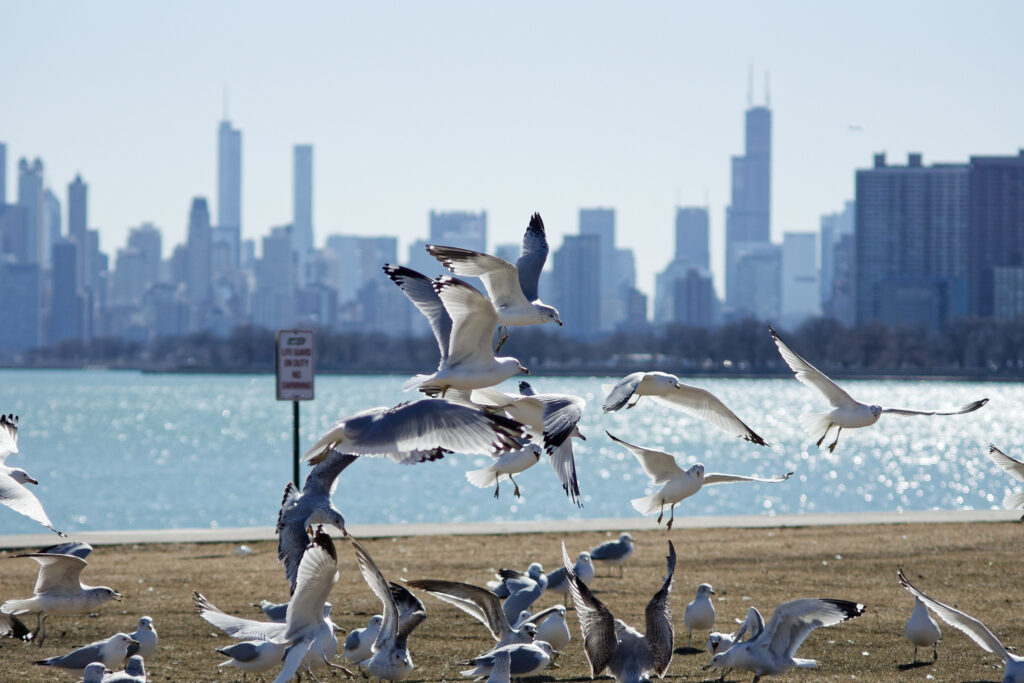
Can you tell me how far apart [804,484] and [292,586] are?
46.9 meters

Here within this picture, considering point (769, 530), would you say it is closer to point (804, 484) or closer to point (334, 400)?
point (804, 484)

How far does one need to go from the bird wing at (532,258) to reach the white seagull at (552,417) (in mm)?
611

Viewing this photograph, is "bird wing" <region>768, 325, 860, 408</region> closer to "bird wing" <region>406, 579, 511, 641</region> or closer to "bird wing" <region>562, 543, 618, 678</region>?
"bird wing" <region>562, 543, 618, 678</region>

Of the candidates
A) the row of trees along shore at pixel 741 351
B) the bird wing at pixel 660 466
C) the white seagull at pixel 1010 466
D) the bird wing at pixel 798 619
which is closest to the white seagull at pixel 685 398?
the bird wing at pixel 660 466

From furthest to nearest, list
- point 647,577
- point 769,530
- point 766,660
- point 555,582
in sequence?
point 769,530
point 647,577
point 555,582
point 766,660

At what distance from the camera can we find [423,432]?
654 centimetres

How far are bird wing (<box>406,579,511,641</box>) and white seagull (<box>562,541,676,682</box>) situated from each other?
1.22 metres

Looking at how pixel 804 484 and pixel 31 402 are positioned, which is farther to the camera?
pixel 31 402

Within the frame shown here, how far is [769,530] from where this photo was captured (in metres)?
18.8

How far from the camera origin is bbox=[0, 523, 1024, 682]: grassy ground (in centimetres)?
1031

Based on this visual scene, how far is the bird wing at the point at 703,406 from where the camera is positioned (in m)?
8.23

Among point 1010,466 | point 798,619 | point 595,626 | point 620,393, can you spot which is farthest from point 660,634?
point 1010,466

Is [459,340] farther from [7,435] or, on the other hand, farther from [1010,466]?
[1010,466]

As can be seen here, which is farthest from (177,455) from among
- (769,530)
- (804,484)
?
(769,530)
